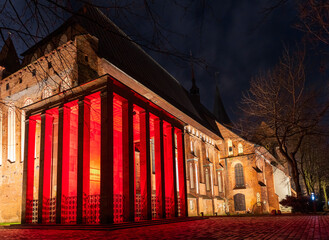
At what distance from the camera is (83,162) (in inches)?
532

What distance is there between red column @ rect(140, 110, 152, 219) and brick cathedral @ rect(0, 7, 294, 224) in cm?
5

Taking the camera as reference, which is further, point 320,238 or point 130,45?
point 130,45

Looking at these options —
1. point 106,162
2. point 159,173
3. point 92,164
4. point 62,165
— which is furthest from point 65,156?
point 159,173

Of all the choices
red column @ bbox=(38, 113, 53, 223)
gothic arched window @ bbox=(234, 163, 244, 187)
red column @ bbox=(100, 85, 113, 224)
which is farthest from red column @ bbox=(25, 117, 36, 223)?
gothic arched window @ bbox=(234, 163, 244, 187)

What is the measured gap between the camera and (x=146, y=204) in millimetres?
14781

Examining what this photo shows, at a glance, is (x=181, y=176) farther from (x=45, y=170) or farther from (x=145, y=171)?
(x=45, y=170)

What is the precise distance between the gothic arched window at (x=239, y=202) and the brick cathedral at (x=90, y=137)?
3144mm

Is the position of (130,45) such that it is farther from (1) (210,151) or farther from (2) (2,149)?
(1) (210,151)

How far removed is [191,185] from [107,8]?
3035 centimetres

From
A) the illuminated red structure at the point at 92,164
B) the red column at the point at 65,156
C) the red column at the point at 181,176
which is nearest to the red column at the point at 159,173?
the illuminated red structure at the point at 92,164

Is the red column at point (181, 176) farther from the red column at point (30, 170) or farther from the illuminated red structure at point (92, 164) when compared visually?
the red column at point (30, 170)

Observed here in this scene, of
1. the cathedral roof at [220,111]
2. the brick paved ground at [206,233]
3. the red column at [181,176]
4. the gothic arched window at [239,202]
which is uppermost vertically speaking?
the cathedral roof at [220,111]

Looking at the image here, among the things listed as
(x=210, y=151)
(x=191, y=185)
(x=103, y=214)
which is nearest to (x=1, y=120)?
(x=103, y=214)

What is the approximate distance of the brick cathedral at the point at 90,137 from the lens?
42.8ft
